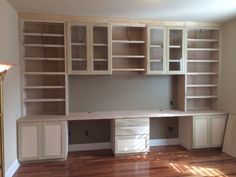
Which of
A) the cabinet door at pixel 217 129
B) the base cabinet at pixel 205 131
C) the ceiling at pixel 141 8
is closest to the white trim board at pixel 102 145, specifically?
the base cabinet at pixel 205 131

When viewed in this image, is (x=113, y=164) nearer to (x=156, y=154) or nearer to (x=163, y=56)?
(x=156, y=154)

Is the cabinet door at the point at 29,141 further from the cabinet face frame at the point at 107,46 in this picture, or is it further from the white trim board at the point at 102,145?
the cabinet face frame at the point at 107,46

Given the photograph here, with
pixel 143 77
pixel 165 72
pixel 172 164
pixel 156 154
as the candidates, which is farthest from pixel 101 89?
pixel 172 164

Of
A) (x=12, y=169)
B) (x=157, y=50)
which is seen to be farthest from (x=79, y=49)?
(x=12, y=169)

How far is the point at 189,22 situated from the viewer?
445 cm

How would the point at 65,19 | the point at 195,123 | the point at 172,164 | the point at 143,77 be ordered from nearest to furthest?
1. the point at 172,164
2. the point at 65,19
3. the point at 195,123
4. the point at 143,77

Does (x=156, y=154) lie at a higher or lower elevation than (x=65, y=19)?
lower

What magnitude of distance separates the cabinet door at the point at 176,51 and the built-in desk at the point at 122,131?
86 cm

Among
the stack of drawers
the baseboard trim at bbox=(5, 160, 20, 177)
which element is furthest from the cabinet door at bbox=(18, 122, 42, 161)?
the stack of drawers

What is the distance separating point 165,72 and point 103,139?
182 centimetres

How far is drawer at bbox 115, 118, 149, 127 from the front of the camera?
158 inches

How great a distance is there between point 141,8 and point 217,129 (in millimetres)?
2736

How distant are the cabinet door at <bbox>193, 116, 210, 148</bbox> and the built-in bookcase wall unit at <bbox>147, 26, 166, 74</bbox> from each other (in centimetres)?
118

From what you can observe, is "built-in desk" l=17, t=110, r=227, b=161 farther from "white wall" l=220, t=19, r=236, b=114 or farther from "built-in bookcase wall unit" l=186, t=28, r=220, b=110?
"built-in bookcase wall unit" l=186, t=28, r=220, b=110
